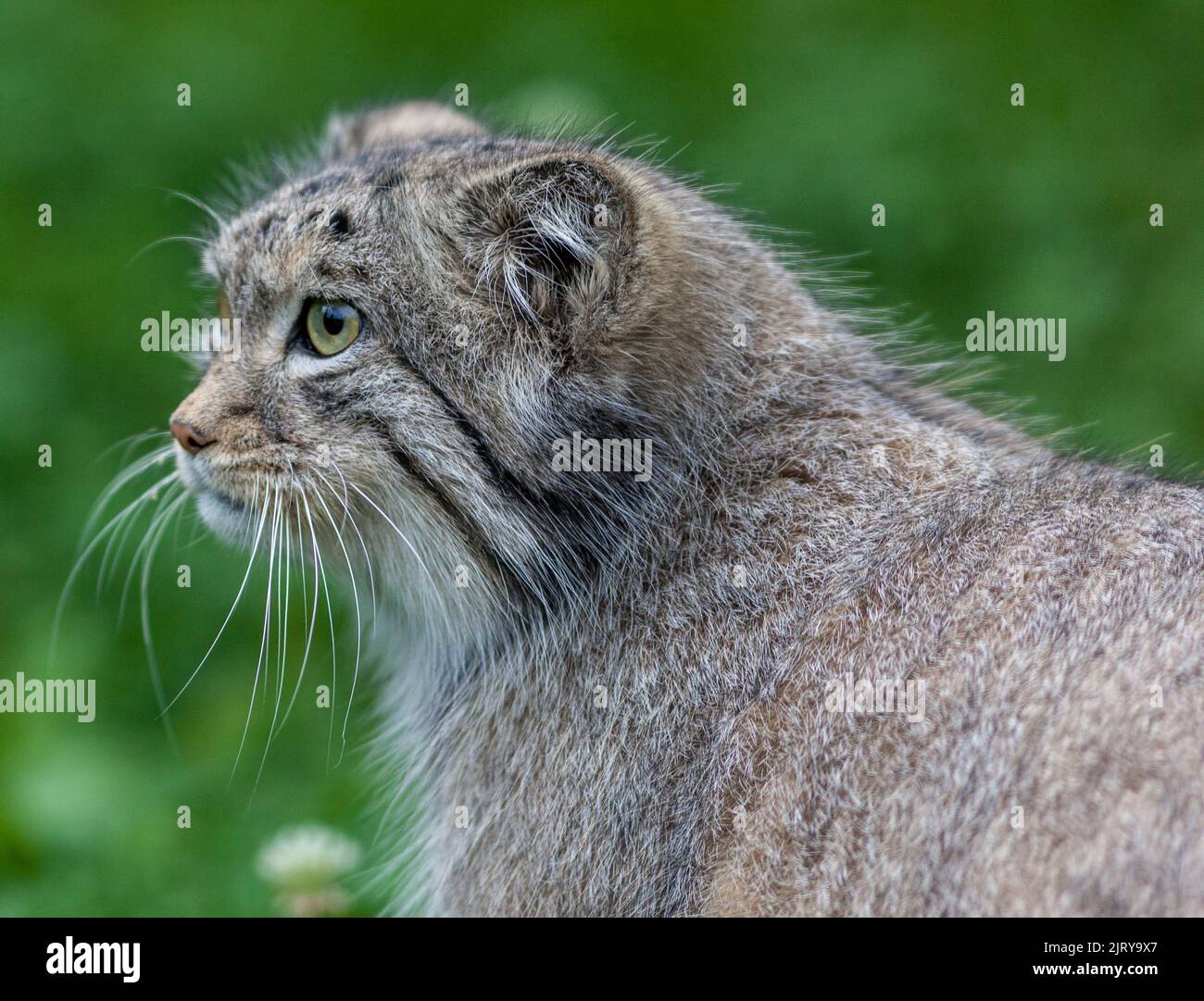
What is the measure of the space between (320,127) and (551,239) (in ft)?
16.4

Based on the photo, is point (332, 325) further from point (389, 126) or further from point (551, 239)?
point (389, 126)

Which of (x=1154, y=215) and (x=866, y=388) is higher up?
(x=1154, y=215)

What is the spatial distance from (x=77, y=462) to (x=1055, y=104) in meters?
7.18

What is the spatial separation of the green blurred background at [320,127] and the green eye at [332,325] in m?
1.80

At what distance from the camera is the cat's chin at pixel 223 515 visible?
490cm

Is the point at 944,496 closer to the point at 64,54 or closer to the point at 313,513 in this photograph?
the point at 313,513

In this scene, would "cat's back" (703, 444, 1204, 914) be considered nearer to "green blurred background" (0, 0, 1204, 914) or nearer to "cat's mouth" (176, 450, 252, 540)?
"cat's mouth" (176, 450, 252, 540)

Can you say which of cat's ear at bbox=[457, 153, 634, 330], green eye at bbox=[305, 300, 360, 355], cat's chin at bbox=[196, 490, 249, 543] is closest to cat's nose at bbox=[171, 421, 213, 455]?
cat's chin at bbox=[196, 490, 249, 543]

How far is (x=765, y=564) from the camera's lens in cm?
463

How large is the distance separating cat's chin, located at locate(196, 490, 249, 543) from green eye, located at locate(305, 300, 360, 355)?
647mm

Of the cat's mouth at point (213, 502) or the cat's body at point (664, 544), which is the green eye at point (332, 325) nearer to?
the cat's body at point (664, 544)

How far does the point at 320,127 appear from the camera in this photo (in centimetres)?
894

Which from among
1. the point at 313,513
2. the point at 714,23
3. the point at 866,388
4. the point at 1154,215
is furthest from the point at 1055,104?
the point at 313,513

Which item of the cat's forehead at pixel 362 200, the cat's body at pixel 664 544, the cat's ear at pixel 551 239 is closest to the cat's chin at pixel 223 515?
the cat's body at pixel 664 544
